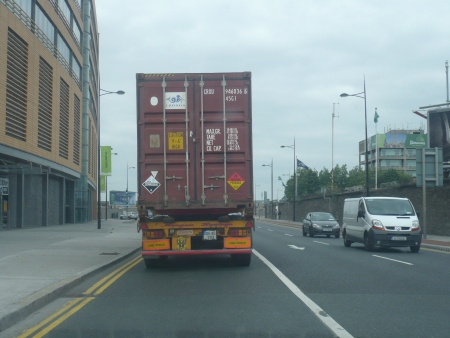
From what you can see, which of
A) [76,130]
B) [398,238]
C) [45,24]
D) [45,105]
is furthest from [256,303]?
[76,130]

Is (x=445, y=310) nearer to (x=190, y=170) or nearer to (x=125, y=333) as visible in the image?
(x=125, y=333)

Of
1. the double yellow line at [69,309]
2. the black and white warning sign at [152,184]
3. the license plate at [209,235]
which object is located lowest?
the double yellow line at [69,309]

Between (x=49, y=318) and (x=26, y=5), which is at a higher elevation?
(x=26, y=5)

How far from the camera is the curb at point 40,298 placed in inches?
304

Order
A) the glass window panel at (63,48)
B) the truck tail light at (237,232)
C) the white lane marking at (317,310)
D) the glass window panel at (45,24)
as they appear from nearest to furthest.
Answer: the white lane marking at (317,310) < the truck tail light at (237,232) < the glass window panel at (45,24) < the glass window panel at (63,48)

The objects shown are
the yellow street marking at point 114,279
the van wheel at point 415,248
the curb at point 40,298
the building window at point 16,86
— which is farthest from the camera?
the building window at point 16,86

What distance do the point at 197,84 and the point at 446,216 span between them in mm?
22014

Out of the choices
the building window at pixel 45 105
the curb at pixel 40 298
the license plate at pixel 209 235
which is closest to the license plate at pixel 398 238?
the license plate at pixel 209 235

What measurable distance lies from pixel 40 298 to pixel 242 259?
6.37m

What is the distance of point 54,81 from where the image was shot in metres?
40.2

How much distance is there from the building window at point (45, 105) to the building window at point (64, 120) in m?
3.77

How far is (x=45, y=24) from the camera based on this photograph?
127ft

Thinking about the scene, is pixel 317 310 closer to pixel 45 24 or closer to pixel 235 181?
pixel 235 181

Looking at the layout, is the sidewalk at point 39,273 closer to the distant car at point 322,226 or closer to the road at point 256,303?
the road at point 256,303
